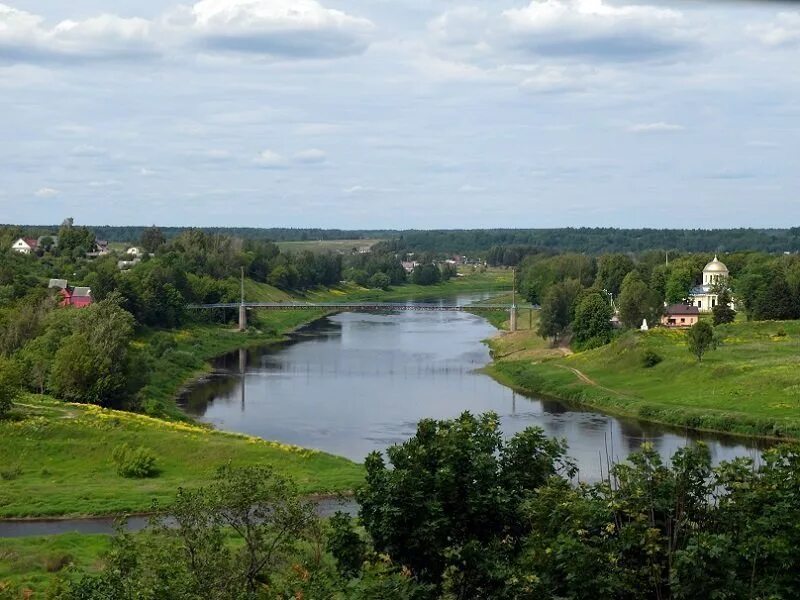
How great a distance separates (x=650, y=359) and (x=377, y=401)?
A: 14645 mm

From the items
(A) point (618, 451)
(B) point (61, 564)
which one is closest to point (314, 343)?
(A) point (618, 451)

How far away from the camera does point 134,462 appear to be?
33750 mm

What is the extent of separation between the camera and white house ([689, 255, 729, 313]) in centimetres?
8256

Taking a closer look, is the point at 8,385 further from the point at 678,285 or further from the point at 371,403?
the point at 678,285

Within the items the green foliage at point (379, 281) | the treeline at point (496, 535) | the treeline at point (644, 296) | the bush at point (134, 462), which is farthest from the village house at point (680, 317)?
the green foliage at point (379, 281)

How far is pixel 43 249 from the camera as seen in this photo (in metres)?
103

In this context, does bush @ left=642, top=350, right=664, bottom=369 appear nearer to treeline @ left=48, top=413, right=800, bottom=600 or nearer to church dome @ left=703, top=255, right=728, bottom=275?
church dome @ left=703, top=255, right=728, bottom=275

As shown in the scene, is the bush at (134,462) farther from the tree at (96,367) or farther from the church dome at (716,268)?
the church dome at (716,268)

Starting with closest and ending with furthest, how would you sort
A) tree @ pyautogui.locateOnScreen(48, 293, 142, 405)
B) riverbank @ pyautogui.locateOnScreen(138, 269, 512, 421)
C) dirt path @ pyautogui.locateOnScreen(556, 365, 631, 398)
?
1. tree @ pyautogui.locateOnScreen(48, 293, 142, 405)
2. dirt path @ pyautogui.locateOnScreen(556, 365, 631, 398)
3. riverbank @ pyautogui.locateOnScreen(138, 269, 512, 421)

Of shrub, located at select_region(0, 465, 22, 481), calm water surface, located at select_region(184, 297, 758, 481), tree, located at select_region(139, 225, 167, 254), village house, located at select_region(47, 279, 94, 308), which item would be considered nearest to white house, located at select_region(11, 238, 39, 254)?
tree, located at select_region(139, 225, 167, 254)

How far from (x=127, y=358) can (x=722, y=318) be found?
125 feet

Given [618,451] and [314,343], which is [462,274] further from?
[618,451]

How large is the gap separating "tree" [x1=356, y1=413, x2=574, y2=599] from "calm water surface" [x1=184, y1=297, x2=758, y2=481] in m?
11.1

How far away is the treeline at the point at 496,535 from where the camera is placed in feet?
46.3
